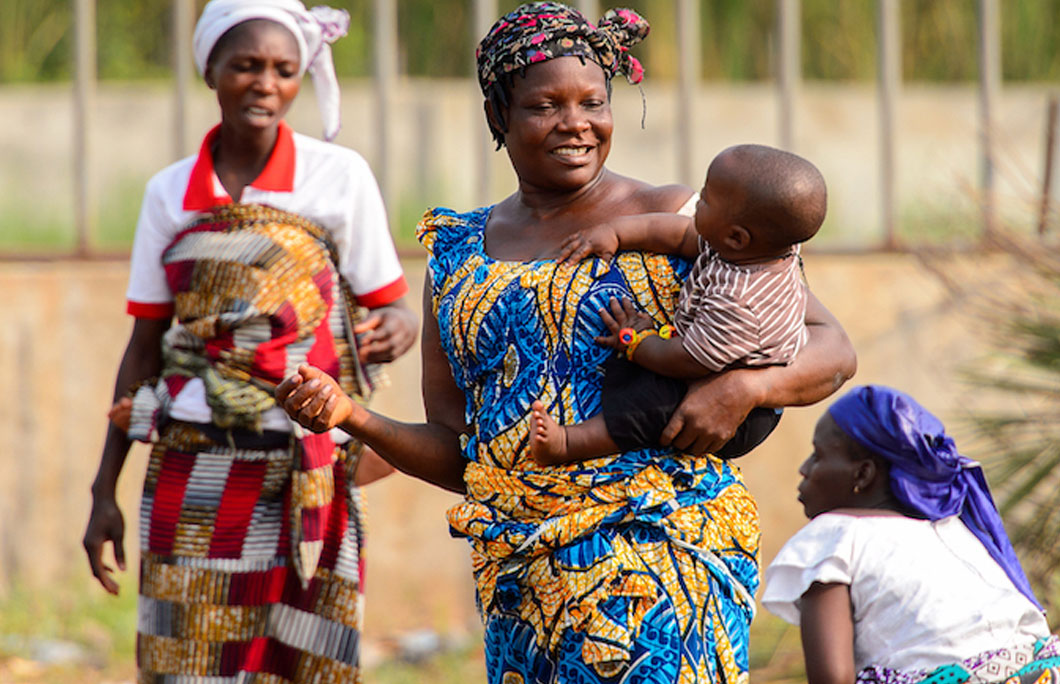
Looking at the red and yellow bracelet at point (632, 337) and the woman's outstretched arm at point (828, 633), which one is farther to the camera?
the woman's outstretched arm at point (828, 633)

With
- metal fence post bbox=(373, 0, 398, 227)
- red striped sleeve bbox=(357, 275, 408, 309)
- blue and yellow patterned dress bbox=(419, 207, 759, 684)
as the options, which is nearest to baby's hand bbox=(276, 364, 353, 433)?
blue and yellow patterned dress bbox=(419, 207, 759, 684)

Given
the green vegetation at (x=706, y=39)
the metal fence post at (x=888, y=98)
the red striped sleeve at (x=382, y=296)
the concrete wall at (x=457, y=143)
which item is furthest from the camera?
the green vegetation at (x=706, y=39)

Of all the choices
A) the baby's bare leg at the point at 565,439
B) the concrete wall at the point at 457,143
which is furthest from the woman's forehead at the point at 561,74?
the concrete wall at the point at 457,143

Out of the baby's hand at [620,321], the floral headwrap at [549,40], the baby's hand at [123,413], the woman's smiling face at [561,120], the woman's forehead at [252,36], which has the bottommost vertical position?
the baby's hand at [123,413]

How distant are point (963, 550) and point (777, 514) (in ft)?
9.25

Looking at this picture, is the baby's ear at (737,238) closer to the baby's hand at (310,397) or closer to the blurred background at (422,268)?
the baby's hand at (310,397)

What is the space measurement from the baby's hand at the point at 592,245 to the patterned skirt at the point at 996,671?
1148 mm

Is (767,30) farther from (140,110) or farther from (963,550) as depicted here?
(963,550)

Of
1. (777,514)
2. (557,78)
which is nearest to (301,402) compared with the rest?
(557,78)

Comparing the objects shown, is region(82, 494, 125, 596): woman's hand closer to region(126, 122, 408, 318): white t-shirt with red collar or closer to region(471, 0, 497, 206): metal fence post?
region(126, 122, 408, 318): white t-shirt with red collar

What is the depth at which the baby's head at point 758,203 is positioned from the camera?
2143mm

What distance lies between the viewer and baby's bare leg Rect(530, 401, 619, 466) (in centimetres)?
219

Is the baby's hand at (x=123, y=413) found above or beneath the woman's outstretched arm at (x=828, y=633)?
above

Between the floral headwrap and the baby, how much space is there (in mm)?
313
